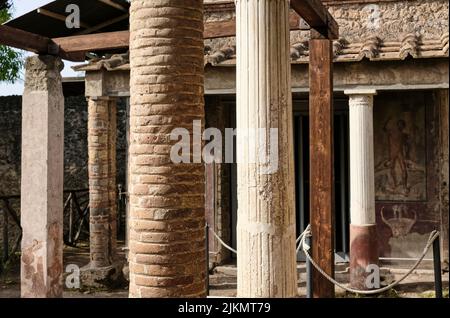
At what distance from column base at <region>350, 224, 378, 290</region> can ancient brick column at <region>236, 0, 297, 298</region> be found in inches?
147

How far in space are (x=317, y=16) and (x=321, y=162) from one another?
1193 millimetres

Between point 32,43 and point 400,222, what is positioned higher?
point 32,43

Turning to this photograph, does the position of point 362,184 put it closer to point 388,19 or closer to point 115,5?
point 388,19

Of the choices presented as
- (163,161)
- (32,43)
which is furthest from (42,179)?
(163,161)

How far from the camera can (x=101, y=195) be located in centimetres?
724

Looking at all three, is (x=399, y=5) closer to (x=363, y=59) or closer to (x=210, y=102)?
(x=363, y=59)

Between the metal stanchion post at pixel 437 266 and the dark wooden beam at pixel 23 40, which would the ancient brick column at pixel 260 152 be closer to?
the dark wooden beam at pixel 23 40

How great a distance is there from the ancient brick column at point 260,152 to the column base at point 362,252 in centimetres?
373

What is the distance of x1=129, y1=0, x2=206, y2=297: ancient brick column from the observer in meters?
3.22

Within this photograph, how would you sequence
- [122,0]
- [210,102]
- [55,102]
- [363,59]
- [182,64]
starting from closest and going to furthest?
1. [182,64]
2. [55,102]
3. [363,59]
4. [122,0]
5. [210,102]

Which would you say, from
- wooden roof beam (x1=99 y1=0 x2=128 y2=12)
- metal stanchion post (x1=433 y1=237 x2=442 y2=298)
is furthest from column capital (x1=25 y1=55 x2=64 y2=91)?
metal stanchion post (x1=433 y1=237 x2=442 y2=298)

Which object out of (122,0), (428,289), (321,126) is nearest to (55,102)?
(321,126)
